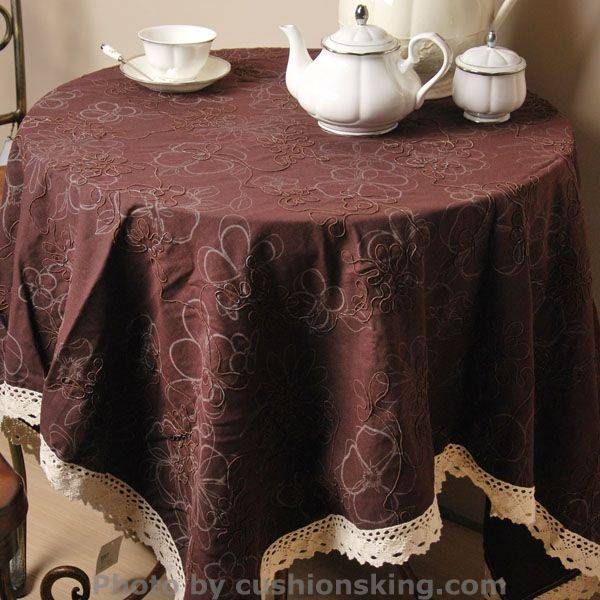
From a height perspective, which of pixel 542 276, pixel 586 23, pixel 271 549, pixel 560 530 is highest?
pixel 586 23

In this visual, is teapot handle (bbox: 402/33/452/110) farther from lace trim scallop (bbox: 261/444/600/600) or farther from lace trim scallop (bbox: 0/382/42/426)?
lace trim scallop (bbox: 0/382/42/426)

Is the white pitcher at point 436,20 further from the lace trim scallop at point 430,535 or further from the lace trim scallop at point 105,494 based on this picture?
the lace trim scallop at point 105,494

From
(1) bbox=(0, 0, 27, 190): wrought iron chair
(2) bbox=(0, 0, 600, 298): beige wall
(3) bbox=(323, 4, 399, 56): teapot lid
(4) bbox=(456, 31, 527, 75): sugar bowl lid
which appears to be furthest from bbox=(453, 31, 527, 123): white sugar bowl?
Answer: (1) bbox=(0, 0, 27, 190): wrought iron chair

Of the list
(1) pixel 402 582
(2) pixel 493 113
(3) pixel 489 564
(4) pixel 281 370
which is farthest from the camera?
(1) pixel 402 582

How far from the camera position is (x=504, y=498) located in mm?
1128

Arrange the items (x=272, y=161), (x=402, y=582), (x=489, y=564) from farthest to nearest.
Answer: (x=402, y=582), (x=489, y=564), (x=272, y=161)

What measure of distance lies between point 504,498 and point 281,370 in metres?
0.36

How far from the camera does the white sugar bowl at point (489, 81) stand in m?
1.21

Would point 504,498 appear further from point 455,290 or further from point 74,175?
point 74,175

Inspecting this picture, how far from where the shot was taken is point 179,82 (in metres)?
1.35

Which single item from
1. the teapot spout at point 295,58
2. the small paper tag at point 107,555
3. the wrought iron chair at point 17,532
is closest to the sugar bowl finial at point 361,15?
the teapot spout at point 295,58

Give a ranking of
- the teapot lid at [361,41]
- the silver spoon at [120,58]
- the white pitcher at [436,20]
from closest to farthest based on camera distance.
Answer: the teapot lid at [361,41] < the white pitcher at [436,20] < the silver spoon at [120,58]

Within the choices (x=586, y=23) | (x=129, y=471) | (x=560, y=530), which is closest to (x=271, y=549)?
Answer: (x=129, y=471)

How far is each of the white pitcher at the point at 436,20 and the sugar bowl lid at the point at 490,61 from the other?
64 millimetres
